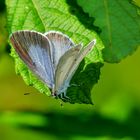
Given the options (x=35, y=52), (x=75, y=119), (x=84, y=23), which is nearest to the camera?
(x=84, y=23)

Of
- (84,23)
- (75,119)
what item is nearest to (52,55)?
(84,23)

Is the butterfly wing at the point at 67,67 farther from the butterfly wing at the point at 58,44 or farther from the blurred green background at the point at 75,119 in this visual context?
the blurred green background at the point at 75,119

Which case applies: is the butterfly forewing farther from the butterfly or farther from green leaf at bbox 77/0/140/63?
green leaf at bbox 77/0/140/63

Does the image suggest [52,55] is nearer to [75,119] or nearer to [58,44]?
[58,44]

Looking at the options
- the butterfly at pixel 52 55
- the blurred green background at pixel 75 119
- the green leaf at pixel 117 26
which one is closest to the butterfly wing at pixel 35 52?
the butterfly at pixel 52 55

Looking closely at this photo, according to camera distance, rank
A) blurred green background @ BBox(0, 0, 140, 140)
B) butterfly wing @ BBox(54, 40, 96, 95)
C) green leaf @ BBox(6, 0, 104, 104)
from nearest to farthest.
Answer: green leaf @ BBox(6, 0, 104, 104)
butterfly wing @ BBox(54, 40, 96, 95)
blurred green background @ BBox(0, 0, 140, 140)

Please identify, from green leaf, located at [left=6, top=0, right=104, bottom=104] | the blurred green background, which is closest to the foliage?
green leaf, located at [left=6, top=0, right=104, bottom=104]
